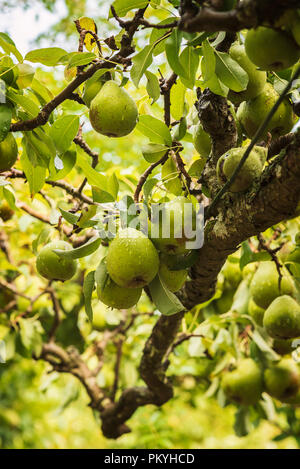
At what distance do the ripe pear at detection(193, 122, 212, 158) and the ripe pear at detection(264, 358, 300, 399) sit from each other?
3.10 ft

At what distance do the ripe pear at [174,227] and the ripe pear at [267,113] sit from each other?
250mm

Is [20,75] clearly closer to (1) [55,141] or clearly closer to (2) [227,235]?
(1) [55,141]

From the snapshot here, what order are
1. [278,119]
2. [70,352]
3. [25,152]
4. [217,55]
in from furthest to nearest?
[70,352] → [25,152] → [278,119] → [217,55]

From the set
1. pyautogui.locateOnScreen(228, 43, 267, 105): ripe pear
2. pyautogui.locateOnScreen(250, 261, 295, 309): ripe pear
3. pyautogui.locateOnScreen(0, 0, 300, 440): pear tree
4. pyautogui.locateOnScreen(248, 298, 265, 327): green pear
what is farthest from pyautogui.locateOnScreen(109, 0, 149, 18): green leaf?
pyautogui.locateOnScreen(248, 298, 265, 327): green pear

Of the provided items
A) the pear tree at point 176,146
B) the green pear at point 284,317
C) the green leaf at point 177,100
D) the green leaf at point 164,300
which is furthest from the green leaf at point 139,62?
the green pear at point 284,317

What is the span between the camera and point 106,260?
106 cm

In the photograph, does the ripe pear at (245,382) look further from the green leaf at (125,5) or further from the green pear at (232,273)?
the green leaf at (125,5)

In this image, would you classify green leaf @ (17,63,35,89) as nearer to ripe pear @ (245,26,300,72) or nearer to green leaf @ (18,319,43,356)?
ripe pear @ (245,26,300,72)

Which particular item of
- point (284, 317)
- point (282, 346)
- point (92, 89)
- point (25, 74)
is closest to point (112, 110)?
point (92, 89)

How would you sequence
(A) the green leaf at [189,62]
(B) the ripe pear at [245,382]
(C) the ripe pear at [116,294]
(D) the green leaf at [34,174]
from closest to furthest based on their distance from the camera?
1. (A) the green leaf at [189,62]
2. (C) the ripe pear at [116,294]
3. (D) the green leaf at [34,174]
4. (B) the ripe pear at [245,382]

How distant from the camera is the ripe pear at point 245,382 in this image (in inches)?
71.4

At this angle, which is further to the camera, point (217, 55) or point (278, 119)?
point (278, 119)
